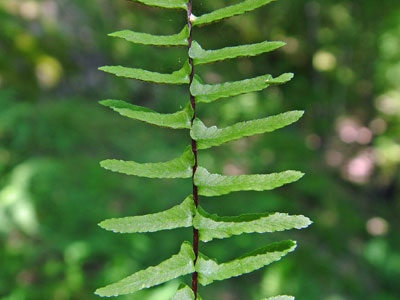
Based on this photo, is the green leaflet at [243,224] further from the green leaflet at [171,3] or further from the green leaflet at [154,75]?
the green leaflet at [171,3]

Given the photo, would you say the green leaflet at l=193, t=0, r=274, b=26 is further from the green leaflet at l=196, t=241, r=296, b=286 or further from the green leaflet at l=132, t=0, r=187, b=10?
the green leaflet at l=196, t=241, r=296, b=286

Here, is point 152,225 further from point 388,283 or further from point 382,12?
point 382,12

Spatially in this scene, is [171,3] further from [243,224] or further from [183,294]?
[183,294]

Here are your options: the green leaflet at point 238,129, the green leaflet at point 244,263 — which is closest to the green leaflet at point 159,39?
the green leaflet at point 238,129

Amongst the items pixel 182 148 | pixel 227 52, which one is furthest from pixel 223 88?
pixel 182 148

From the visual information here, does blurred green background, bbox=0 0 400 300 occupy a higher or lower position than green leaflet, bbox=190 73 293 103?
lower

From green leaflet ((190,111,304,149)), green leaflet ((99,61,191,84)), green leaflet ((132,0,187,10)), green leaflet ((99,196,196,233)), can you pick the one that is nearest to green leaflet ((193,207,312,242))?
green leaflet ((99,196,196,233))
